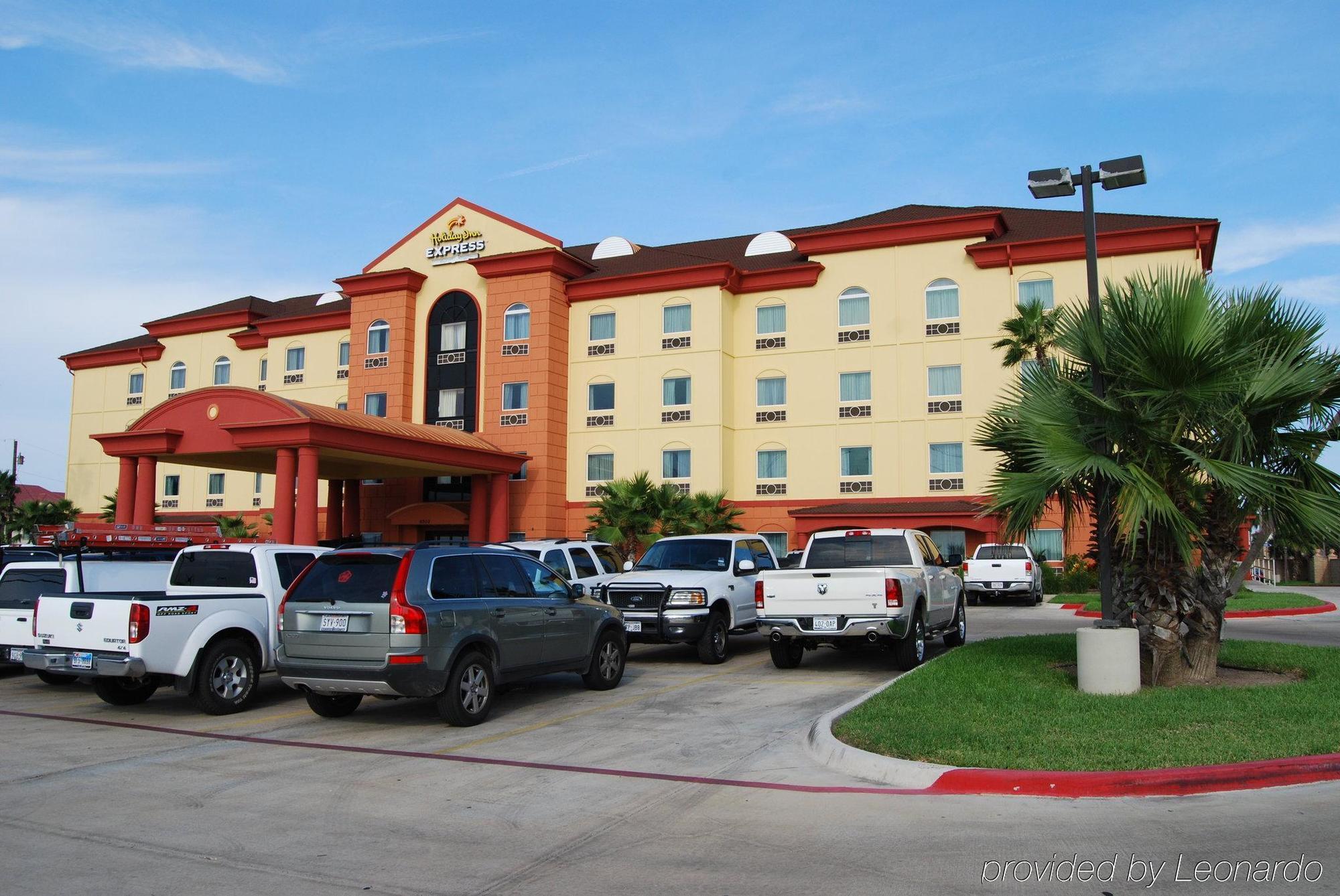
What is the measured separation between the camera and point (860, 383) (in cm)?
3862

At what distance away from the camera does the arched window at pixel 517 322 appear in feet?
137

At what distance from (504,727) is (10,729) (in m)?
4.81

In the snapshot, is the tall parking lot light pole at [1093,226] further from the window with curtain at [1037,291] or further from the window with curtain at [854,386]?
the window with curtain at [854,386]

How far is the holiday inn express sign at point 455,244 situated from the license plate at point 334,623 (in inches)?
1344

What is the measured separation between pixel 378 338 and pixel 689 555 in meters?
31.0

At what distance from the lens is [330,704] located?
11.3m

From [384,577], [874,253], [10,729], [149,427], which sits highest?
[874,253]

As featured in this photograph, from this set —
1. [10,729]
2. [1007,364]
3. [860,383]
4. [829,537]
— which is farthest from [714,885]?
[860,383]

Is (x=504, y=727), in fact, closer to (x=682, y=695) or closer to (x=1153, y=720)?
(x=682, y=695)

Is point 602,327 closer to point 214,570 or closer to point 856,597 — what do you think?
point 856,597

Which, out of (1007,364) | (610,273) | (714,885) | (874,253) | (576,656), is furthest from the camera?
(610,273)

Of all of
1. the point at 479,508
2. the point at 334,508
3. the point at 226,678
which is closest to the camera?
the point at 226,678

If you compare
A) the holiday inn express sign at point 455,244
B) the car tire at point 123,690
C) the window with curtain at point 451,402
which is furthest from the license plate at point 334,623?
the holiday inn express sign at point 455,244

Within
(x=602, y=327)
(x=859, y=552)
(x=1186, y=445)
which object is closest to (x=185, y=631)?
(x=859, y=552)
